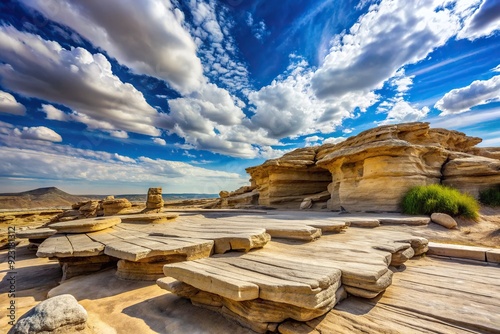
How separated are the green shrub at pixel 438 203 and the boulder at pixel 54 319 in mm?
9013

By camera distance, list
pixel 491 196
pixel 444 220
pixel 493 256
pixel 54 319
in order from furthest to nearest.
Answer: pixel 491 196
pixel 444 220
pixel 493 256
pixel 54 319

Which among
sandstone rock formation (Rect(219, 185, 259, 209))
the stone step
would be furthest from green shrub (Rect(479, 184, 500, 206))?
sandstone rock formation (Rect(219, 185, 259, 209))

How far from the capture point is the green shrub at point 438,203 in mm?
6902

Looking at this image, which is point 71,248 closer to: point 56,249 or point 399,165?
point 56,249

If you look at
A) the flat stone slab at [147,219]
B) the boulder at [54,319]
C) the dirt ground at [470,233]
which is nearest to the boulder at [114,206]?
the flat stone slab at [147,219]

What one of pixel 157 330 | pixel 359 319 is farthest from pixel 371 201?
pixel 157 330

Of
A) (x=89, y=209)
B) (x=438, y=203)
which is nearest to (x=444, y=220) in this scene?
(x=438, y=203)

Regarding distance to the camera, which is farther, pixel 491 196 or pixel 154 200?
pixel 154 200

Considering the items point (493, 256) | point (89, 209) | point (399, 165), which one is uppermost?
point (399, 165)

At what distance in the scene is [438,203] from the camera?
23.8 feet

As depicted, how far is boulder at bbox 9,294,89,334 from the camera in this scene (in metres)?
2.15

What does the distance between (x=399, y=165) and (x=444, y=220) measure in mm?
2852

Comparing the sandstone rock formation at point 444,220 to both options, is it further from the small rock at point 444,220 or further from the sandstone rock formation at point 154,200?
the sandstone rock formation at point 154,200

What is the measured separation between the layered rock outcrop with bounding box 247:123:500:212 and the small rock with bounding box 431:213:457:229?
190 centimetres
